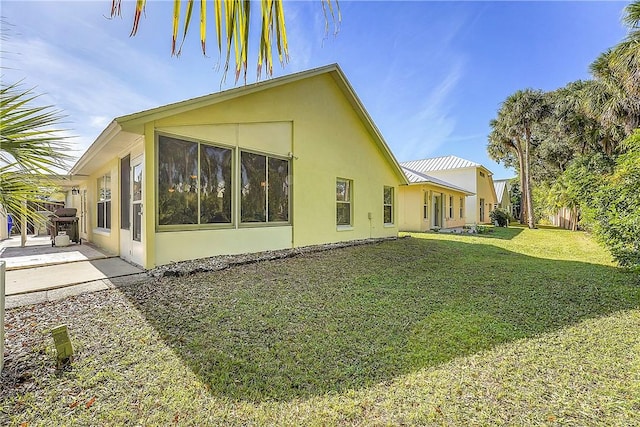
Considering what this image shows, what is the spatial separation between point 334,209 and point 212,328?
732cm

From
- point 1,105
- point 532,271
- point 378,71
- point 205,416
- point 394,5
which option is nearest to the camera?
point 205,416

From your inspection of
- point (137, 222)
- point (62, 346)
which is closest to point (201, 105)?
point (137, 222)

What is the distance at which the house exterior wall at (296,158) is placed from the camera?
6273 millimetres

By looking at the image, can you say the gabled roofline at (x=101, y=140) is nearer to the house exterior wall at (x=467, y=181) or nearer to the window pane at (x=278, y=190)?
the window pane at (x=278, y=190)

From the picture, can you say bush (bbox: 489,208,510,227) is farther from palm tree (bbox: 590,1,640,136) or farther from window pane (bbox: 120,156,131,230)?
window pane (bbox: 120,156,131,230)

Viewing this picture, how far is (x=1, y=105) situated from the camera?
2578mm

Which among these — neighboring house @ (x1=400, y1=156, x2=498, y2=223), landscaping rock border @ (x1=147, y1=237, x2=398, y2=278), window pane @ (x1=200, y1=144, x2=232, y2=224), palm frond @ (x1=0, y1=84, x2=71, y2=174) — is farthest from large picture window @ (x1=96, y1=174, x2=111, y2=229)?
neighboring house @ (x1=400, y1=156, x2=498, y2=223)

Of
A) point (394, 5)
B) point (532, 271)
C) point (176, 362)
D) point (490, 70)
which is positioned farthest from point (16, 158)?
point (490, 70)

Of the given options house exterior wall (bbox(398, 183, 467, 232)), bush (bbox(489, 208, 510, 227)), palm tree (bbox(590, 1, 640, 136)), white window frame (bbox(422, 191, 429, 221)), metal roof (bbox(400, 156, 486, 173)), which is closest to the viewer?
palm tree (bbox(590, 1, 640, 136))

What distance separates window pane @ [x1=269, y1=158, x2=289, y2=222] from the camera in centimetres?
838

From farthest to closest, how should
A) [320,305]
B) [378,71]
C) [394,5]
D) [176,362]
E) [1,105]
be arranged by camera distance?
[378,71] < [394,5] < [320,305] < [176,362] < [1,105]

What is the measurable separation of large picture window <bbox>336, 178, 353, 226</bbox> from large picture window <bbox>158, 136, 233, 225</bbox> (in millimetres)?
4629

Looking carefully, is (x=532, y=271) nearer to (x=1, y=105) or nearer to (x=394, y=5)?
(x=394, y=5)

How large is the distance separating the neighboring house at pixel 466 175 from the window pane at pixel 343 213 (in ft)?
50.9
